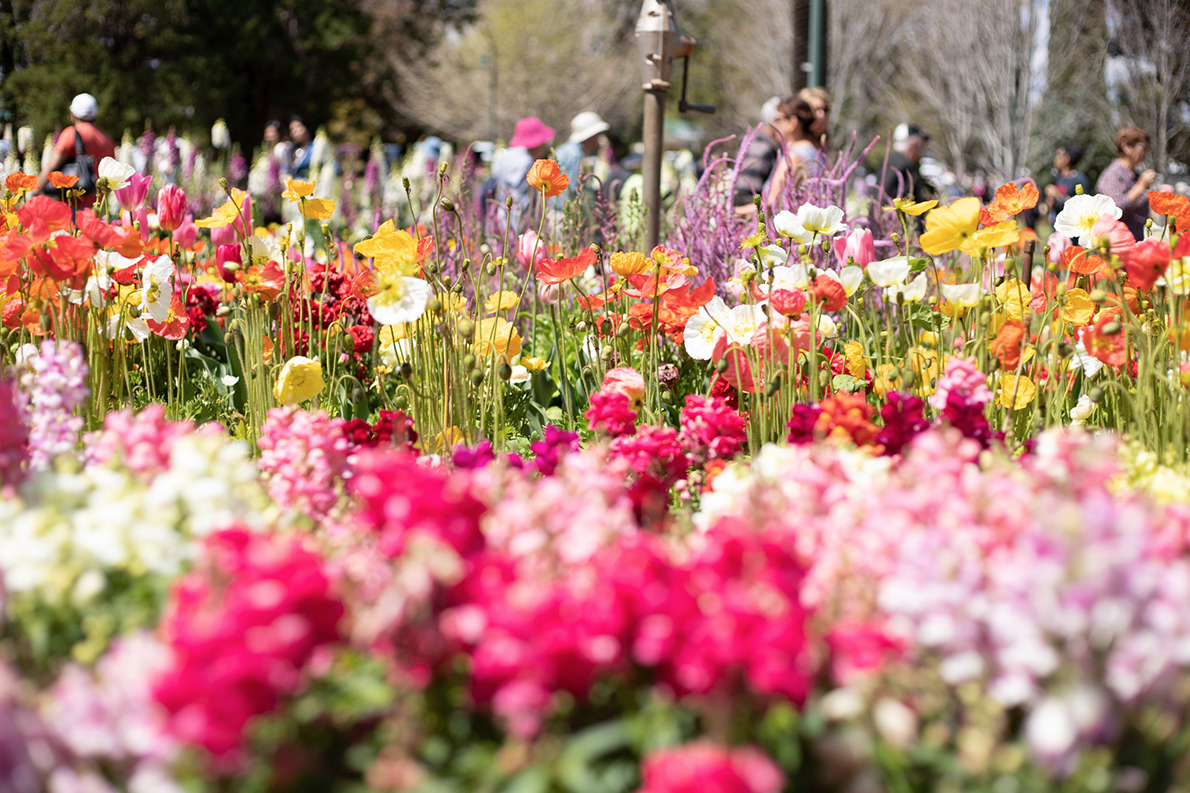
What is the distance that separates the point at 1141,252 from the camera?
210cm

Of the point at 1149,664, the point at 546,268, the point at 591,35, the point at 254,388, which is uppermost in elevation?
the point at 591,35

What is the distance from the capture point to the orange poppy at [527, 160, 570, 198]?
253cm

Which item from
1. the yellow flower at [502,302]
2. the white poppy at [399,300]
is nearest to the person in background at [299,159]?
the yellow flower at [502,302]

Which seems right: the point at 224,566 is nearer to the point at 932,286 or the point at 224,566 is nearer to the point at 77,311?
the point at 77,311

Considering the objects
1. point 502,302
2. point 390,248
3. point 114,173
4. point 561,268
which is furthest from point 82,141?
point 561,268

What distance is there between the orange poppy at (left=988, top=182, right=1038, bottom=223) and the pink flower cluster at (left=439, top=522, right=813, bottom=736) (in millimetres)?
1689

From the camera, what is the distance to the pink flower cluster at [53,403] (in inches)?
69.9

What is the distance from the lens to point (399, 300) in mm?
2205

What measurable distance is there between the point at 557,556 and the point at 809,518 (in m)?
0.40

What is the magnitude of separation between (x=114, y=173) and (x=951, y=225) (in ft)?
7.30

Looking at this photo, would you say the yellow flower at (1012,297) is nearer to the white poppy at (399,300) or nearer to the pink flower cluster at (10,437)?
the white poppy at (399,300)

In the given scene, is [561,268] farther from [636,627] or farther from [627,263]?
[636,627]

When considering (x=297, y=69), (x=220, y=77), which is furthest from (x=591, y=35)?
(x=220, y=77)

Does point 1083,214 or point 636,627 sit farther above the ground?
point 1083,214
